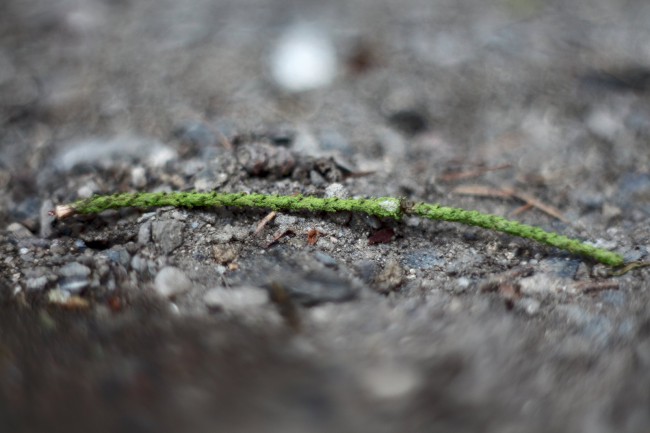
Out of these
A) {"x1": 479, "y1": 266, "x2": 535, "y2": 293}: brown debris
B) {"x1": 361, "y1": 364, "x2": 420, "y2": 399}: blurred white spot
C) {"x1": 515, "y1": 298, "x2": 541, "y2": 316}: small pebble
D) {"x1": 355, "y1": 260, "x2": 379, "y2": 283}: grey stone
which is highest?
{"x1": 355, "y1": 260, "x2": 379, "y2": 283}: grey stone

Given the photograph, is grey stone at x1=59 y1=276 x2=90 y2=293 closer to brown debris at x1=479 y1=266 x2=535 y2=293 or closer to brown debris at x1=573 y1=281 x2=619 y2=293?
brown debris at x1=479 y1=266 x2=535 y2=293

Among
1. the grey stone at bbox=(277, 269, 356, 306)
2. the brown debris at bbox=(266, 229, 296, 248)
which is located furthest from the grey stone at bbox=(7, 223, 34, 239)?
the grey stone at bbox=(277, 269, 356, 306)

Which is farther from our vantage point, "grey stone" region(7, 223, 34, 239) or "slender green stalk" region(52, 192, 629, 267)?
"grey stone" region(7, 223, 34, 239)

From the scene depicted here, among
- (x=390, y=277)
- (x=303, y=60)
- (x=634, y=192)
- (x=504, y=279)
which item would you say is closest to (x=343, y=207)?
(x=390, y=277)

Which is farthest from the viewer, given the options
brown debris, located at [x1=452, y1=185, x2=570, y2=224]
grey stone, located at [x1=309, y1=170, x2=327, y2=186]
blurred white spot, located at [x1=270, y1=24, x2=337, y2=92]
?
blurred white spot, located at [x1=270, y1=24, x2=337, y2=92]

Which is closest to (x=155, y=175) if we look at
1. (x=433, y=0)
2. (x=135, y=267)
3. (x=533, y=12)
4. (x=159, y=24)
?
(x=135, y=267)

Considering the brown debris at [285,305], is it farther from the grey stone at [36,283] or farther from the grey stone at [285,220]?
the grey stone at [36,283]

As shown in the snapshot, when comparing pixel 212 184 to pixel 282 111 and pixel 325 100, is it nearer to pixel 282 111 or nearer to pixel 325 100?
pixel 282 111

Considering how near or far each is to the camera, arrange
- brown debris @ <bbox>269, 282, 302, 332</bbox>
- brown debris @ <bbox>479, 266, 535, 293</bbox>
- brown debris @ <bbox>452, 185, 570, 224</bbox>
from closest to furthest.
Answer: brown debris @ <bbox>269, 282, 302, 332</bbox> → brown debris @ <bbox>479, 266, 535, 293</bbox> → brown debris @ <bbox>452, 185, 570, 224</bbox>
